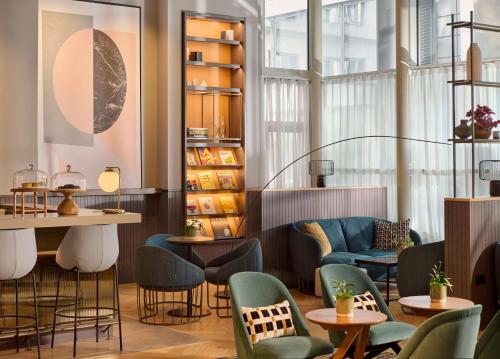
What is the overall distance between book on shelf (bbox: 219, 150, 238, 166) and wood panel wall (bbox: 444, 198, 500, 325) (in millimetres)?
3706

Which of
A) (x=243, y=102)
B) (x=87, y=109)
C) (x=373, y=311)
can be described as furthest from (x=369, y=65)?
(x=373, y=311)

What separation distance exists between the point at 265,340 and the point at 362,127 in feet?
23.1

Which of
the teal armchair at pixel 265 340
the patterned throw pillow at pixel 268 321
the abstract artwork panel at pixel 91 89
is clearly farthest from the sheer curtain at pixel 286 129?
the patterned throw pillow at pixel 268 321

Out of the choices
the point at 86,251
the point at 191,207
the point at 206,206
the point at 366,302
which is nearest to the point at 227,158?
the point at 206,206

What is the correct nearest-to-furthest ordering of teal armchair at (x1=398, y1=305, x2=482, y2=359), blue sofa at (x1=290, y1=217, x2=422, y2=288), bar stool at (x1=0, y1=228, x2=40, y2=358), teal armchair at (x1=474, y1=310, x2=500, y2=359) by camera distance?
teal armchair at (x1=398, y1=305, x2=482, y2=359) → teal armchair at (x1=474, y1=310, x2=500, y2=359) → bar stool at (x1=0, y1=228, x2=40, y2=358) → blue sofa at (x1=290, y1=217, x2=422, y2=288)

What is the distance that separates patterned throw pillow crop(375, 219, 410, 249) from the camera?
10.3 meters

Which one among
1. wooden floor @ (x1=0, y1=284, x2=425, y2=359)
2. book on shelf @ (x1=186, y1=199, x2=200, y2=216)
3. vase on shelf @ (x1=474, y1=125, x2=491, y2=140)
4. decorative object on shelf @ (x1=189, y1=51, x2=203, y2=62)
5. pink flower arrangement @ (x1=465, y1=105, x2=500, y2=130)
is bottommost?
wooden floor @ (x1=0, y1=284, x2=425, y2=359)

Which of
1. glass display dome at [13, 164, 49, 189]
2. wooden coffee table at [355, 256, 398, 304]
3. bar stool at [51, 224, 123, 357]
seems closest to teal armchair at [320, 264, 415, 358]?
bar stool at [51, 224, 123, 357]

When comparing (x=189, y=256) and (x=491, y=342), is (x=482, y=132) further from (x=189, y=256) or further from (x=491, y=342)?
(x=491, y=342)

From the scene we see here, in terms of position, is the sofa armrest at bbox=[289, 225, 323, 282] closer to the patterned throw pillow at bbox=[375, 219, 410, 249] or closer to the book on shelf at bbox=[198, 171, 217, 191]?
the patterned throw pillow at bbox=[375, 219, 410, 249]

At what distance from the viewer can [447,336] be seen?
13.6 ft

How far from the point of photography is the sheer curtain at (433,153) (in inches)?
409

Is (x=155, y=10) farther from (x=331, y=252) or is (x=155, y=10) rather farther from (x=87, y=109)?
(x=331, y=252)

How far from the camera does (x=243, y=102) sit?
1070cm
